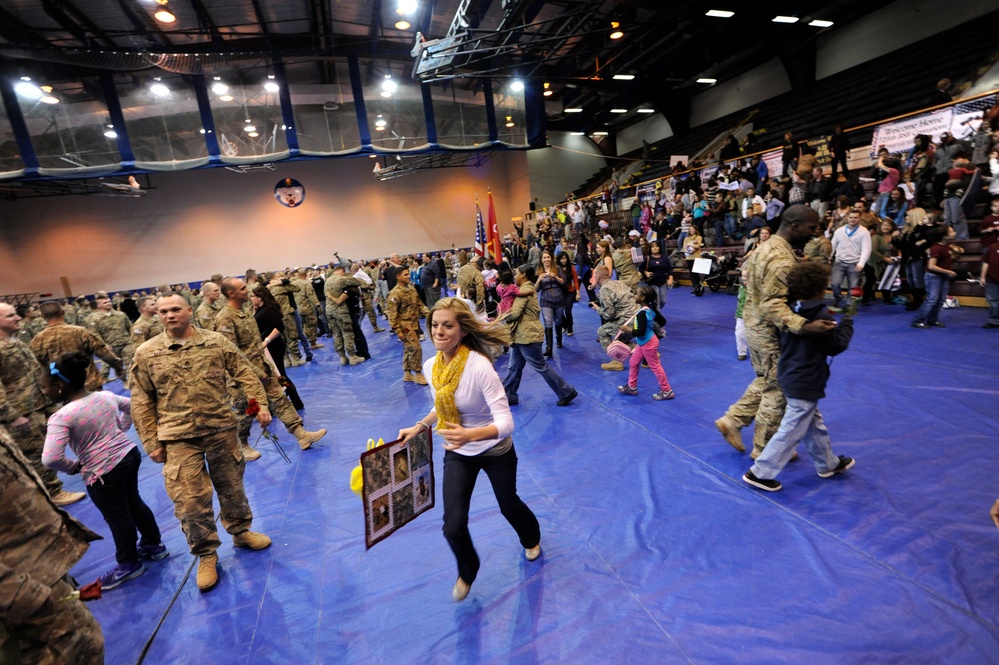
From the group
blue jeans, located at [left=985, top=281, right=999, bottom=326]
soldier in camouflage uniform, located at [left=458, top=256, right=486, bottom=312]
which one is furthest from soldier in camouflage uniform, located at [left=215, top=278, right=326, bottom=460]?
blue jeans, located at [left=985, top=281, right=999, bottom=326]

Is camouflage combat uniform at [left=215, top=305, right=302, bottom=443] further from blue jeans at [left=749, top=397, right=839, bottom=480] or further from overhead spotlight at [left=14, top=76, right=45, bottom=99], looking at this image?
overhead spotlight at [left=14, top=76, right=45, bottom=99]

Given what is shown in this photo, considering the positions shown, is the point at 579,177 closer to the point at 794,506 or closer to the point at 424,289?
the point at 424,289

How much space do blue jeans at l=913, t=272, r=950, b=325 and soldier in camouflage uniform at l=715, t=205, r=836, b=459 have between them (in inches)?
206

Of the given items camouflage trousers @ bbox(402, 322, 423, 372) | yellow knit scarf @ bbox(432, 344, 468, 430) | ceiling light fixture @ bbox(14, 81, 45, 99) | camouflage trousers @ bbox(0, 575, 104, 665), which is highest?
ceiling light fixture @ bbox(14, 81, 45, 99)

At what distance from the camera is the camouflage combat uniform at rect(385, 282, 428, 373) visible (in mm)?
7051

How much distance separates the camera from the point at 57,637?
5.32 ft

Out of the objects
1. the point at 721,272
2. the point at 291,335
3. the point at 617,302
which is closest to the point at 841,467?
the point at 617,302

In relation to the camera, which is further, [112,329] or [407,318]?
[112,329]

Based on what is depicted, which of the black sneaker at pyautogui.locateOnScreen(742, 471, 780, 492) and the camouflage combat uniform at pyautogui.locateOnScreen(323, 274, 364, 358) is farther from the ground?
the camouflage combat uniform at pyautogui.locateOnScreen(323, 274, 364, 358)

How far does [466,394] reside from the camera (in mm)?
2355

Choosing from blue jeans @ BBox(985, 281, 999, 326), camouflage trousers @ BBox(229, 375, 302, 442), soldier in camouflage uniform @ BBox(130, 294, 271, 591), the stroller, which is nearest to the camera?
soldier in camouflage uniform @ BBox(130, 294, 271, 591)

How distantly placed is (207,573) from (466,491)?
83.9 inches

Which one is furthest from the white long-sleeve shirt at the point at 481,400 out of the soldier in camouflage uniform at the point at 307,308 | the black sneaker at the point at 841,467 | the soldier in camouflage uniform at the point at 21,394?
the soldier in camouflage uniform at the point at 307,308

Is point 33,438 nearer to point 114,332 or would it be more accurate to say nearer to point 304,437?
point 304,437
